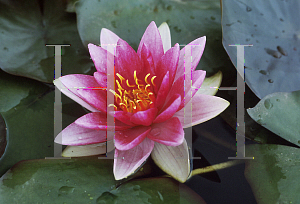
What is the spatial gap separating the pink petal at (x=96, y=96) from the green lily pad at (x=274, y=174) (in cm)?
76

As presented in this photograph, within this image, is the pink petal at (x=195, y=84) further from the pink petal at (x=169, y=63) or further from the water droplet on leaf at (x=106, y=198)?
the water droplet on leaf at (x=106, y=198)

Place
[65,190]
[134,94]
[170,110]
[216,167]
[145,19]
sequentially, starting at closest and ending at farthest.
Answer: [170,110], [65,190], [134,94], [216,167], [145,19]

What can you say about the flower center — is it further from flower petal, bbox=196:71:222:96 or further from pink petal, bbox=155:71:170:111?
flower petal, bbox=196:71:222:96

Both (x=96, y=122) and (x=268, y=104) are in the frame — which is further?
(x=268, y=104)

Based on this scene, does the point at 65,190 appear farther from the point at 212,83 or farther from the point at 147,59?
the point at 212,83

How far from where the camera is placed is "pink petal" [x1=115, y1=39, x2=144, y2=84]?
985mm

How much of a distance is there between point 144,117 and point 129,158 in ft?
0.69

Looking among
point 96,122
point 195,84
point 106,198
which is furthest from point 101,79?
point 106,198

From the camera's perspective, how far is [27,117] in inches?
49.1

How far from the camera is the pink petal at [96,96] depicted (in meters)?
0.92

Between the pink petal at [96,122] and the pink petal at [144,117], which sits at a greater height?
the pink petal at [144,117]

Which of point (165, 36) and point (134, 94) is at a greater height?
point (165, 36)

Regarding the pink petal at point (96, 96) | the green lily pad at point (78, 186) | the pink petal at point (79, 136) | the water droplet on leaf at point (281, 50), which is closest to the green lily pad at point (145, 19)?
the water droplet on leaf at point (281, 50)

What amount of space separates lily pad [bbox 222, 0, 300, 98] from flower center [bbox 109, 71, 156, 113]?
19.8 inches
